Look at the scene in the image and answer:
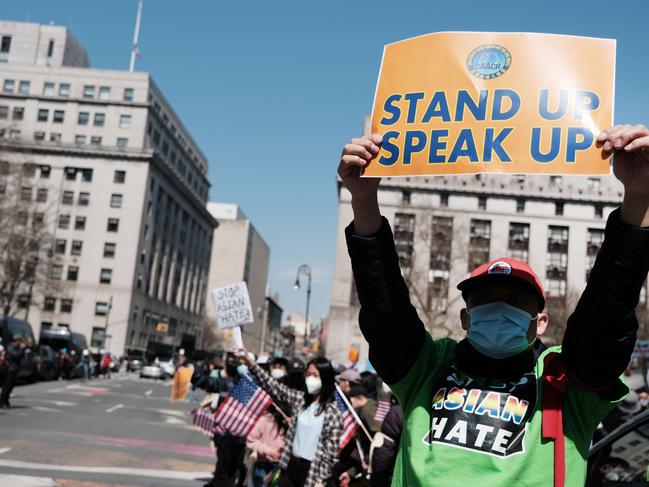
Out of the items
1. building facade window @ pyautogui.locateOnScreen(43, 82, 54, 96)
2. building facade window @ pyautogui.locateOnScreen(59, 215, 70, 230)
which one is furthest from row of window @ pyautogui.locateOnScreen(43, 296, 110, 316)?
building facade window @ pyautogui.locateOnScreen(43, 82, 54, 96)

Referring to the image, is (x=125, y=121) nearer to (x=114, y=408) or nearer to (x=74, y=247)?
(x=74, y=247)

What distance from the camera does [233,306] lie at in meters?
9.34

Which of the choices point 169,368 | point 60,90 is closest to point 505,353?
point 169,368

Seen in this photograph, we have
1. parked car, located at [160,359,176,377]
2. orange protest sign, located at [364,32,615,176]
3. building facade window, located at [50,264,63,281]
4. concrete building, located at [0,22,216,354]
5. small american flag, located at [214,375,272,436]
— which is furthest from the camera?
building facade window, located at [50,264,63,281]

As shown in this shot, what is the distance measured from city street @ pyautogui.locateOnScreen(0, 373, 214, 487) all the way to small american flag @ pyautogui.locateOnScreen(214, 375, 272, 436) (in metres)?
2.12

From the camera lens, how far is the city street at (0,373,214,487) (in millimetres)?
9836

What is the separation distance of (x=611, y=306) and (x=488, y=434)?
56 centimetres

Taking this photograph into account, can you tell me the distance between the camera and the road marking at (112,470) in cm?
1007

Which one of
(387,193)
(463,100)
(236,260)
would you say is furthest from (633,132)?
(236,260)

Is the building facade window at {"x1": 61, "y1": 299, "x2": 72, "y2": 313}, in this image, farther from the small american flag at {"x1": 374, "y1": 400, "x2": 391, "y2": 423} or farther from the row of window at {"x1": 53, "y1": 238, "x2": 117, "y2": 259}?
the small american flag at {"x1": 374, "y1": 400, "x2": 391, "y2": 423}

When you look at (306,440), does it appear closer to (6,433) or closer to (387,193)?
(6,433)

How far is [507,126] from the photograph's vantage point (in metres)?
2.70

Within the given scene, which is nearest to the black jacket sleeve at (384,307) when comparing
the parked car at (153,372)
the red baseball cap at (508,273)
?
the red baseball cap at (508,273)

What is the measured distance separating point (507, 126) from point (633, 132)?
54cm
